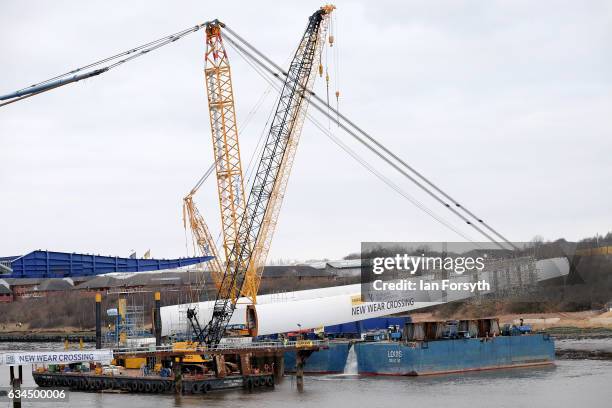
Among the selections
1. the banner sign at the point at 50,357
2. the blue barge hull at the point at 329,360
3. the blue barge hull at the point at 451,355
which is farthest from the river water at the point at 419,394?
the banner sign at the point at 50,357

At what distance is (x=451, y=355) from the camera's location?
216ft

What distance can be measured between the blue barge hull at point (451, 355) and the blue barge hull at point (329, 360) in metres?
1.41

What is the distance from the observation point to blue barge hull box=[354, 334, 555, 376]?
64250 millimetres

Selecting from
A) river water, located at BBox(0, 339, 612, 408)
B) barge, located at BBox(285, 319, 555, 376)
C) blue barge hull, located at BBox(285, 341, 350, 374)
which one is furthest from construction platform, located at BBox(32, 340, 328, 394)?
barge, located at BBox(285, 319, 555, 376)

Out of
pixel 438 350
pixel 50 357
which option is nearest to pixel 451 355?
pixel 438 350

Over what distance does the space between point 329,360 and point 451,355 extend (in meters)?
9.63

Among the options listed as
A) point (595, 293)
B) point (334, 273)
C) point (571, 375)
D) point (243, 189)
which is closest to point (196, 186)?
point (243, 189)

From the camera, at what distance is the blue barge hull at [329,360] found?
223 feet

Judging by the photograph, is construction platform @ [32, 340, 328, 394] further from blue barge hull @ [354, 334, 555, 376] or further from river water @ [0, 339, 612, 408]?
blue barge hull @ [354, 334, 555, 376]

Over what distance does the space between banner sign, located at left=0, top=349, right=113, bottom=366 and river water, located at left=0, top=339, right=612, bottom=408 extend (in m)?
2.81

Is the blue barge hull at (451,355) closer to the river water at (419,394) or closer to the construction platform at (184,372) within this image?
the river water at (419,394)

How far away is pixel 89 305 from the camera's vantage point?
167 m

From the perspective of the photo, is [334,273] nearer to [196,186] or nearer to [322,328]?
[196,186]
